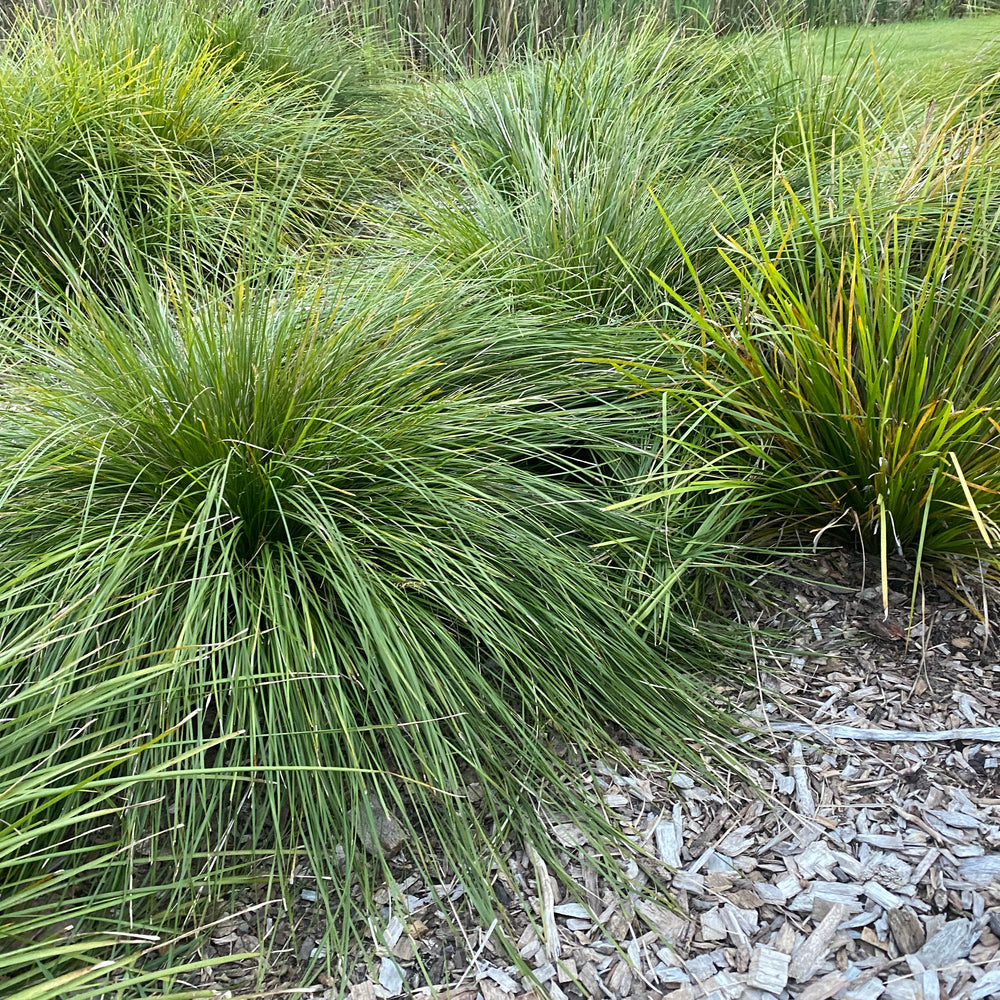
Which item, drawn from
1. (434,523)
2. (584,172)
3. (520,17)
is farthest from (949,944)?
(520,17)

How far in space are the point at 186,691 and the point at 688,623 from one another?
1.10 metres

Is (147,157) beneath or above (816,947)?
above

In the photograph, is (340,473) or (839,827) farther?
(340,473)

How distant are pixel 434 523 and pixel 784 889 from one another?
98cm

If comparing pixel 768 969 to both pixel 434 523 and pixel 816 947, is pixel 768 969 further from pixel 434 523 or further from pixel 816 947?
pixel 434 523

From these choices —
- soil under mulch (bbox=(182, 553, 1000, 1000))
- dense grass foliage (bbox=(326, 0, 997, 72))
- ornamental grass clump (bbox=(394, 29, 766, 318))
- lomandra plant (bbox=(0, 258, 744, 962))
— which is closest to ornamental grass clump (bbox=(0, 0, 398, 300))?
ornamental grass clump (bbox=(394, 29, 766, 318))

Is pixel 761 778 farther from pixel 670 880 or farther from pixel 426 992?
pixel 426 992

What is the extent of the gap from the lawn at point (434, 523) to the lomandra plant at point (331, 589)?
11 millimetres

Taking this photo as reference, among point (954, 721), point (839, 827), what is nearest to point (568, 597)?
point (839, 827)

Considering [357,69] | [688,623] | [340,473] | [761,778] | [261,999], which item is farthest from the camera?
[357,69]

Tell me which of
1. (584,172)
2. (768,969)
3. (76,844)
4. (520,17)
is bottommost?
(768,969)

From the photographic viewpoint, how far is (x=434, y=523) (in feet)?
6.09

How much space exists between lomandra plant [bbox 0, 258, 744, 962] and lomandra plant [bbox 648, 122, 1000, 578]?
419mm

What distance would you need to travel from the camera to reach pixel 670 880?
1.56 meters
